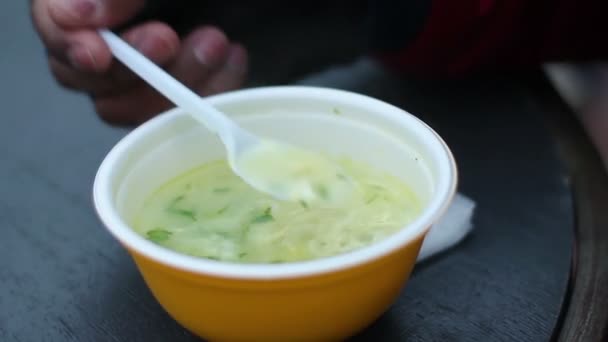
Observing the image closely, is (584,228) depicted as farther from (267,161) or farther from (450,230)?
(267,161)

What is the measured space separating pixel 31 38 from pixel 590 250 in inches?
49.1

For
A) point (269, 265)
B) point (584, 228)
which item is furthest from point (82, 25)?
point (584, 228)

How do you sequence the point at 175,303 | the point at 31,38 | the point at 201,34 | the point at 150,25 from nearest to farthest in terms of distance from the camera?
the point at 175,303
the point at 150,25
the point at 201,34
the point at 31,38

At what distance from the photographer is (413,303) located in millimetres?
702

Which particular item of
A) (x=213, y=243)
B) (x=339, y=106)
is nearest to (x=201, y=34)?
(x=339, y=106)

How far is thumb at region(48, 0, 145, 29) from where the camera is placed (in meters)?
0.83

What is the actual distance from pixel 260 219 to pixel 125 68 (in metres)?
0.43

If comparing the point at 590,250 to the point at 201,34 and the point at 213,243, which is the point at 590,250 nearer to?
the point at 213,243

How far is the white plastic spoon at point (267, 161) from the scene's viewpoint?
72cm

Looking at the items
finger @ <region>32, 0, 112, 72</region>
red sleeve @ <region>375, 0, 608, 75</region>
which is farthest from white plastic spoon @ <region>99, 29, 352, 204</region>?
red sleeve @ <region>375, 0, 608, 75</region>

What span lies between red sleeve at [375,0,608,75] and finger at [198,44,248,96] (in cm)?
27

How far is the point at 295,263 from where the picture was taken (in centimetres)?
51

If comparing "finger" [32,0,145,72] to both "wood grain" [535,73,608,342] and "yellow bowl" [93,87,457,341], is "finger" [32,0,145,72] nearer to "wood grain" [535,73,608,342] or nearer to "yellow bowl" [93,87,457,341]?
"yellow bowl" [93,87,457,341]

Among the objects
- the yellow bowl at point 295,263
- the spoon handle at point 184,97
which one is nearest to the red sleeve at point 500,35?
the yellow bowl at point 295,263
